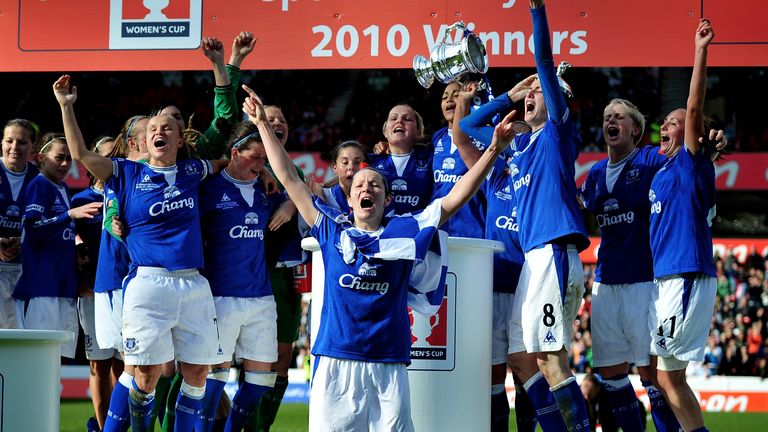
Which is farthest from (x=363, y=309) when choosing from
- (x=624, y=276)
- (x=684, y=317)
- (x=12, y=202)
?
(x=12, y=202)

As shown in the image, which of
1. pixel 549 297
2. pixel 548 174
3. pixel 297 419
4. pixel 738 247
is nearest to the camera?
pixel 549 297

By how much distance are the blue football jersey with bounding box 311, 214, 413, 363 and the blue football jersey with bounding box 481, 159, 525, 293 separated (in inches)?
59.0

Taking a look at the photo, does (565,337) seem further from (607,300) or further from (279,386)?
(279,386)

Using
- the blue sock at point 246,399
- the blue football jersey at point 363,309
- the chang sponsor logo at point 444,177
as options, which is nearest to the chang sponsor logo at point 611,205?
the chang sponsor logo at point 444,177

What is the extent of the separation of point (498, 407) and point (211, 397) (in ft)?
5.82

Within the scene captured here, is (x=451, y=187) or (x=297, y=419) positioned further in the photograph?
(x=297, y=419)


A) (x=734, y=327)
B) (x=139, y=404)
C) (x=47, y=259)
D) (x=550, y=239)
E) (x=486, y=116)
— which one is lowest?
(x=734, y=327)

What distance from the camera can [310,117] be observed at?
20.6 metres

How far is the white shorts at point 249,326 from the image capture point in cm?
634

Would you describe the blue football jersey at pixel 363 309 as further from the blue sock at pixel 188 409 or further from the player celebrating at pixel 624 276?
the player celebrating at pixel 624 276

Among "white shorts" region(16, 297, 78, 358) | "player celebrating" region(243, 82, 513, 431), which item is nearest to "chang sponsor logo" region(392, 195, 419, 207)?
"player celebrating" region(243, 82, 513, 431)

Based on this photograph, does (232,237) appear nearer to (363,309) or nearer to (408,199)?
(408,199)

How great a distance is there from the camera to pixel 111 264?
22.0 feet

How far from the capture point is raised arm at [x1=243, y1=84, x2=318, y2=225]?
17.1ft
